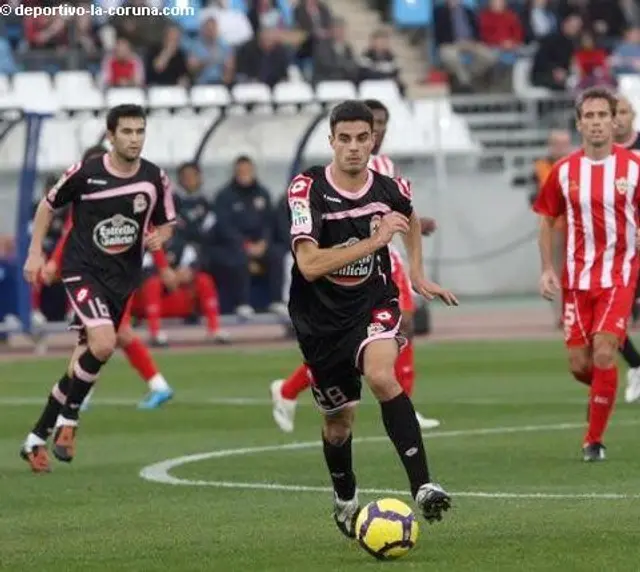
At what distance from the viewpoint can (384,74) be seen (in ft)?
100

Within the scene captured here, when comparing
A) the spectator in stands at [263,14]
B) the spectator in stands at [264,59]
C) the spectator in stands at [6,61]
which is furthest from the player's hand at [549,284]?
the spectator in stands at [263,14]

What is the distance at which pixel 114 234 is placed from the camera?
1409cm

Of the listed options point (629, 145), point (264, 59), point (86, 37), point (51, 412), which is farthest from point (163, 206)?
point (86, 37)

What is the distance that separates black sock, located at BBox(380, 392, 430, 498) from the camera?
9.41 m

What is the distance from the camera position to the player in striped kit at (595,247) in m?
12.9

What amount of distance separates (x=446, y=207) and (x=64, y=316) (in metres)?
7.23

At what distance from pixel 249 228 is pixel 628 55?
997 cm

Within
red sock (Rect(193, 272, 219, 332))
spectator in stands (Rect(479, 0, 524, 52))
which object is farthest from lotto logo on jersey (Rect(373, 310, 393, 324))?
spectator in stands (Rect(479, 0, 524, 52))

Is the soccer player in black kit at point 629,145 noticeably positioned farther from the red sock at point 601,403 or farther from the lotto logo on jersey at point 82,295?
the lotto logo on jersey at point 82,295

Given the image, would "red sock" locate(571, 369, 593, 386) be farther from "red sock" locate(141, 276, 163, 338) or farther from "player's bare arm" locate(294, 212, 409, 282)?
"red sock" locate(141, 276, 163, 338)

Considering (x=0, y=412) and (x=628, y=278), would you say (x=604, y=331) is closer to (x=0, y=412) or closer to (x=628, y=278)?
(x=628, y=278)

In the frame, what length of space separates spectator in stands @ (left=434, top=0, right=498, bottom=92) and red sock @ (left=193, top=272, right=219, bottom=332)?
928 cm

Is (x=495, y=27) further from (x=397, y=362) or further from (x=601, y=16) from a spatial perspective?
(x=397, y=362)

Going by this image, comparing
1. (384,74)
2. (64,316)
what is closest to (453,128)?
(384,74)
